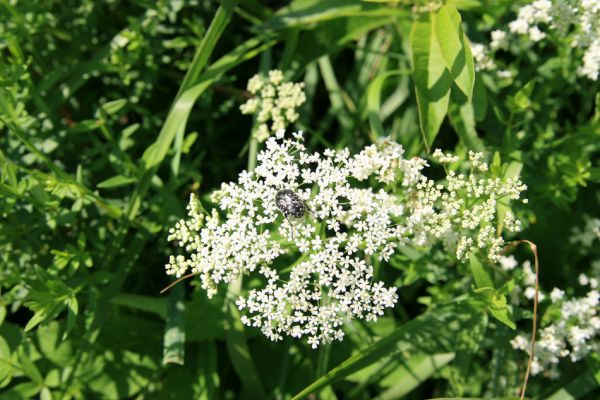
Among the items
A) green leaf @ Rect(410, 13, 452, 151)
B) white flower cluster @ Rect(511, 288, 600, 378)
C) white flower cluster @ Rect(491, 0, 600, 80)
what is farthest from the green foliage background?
white flower cluster @ Rect(491, 0, 600, 80)

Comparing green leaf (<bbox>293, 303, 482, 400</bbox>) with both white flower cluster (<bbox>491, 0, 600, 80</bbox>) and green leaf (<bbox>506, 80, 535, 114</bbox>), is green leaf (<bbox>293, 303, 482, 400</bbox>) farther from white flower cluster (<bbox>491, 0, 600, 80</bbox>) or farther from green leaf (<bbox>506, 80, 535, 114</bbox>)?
white flower cluster (<bbox>491, 0, 600, 80</bbox>)

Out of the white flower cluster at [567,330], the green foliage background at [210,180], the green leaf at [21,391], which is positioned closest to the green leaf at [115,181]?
the green foliage background at [210,180]

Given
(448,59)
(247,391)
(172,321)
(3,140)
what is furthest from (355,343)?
(3,140)

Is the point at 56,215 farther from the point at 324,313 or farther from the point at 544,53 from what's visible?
the point at 544,53

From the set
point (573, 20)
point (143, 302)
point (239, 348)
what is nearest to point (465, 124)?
point (573, 20)

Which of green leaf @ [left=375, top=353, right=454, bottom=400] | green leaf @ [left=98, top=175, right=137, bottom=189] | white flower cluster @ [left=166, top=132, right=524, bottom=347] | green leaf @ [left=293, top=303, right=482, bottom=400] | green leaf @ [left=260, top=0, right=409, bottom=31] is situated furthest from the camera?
green leaf @ [left=260, top=0, right=409, bottom=31]

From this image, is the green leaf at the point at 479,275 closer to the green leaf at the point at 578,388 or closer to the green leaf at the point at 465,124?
the green leaf at the point at 465,124
